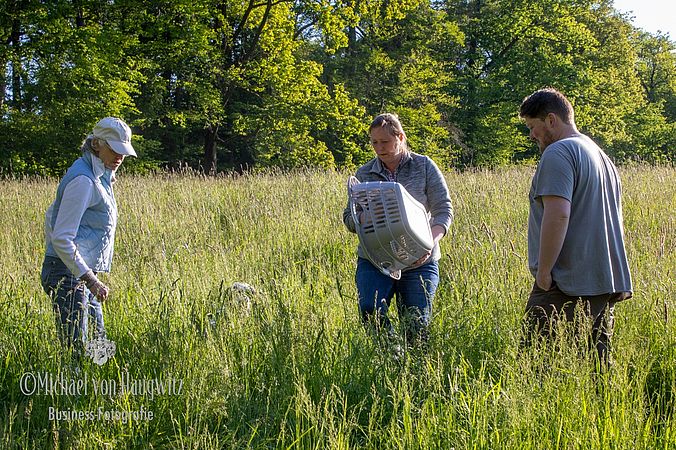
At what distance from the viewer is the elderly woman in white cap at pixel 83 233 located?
360cm

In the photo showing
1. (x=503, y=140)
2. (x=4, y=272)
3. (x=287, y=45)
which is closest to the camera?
(x=4, y=272)

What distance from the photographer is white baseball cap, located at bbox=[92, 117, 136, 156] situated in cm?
369

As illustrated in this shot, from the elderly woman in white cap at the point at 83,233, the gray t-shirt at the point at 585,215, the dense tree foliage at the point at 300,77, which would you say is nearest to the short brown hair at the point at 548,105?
the gray t-shirt at the point at 585,215

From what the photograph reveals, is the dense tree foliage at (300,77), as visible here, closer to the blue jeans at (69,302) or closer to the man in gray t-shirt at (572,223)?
the man in gray t-shirt at (572,223)

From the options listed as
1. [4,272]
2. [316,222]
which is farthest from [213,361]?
[316,222]

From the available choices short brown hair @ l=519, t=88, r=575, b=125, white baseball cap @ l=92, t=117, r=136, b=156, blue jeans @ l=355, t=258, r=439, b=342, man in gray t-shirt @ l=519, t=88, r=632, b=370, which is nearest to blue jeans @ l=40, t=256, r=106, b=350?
white baseball cap @ l=92, t=117, r=136, b=156

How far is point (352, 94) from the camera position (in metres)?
28.6

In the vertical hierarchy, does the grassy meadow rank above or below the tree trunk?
below

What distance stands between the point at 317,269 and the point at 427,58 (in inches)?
989

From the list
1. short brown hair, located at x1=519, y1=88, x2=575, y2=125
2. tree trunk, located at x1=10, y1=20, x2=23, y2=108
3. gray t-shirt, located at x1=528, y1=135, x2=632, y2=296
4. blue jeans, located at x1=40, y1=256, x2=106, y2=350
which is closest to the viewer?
gray t-shirt, located at x1=528, y1=135, x2=632, y2=296

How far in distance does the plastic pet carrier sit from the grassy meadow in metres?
0.50

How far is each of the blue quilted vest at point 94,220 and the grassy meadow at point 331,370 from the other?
0.48 meters

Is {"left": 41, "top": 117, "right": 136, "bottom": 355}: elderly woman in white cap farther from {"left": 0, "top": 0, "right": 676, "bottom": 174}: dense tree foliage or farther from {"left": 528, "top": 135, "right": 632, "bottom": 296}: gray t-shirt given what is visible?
{"left": 0, "top": 0, "right": 676, "bottom": 174}: dense tree foliage

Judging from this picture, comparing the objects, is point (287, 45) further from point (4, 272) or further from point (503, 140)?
point (4, 272)
